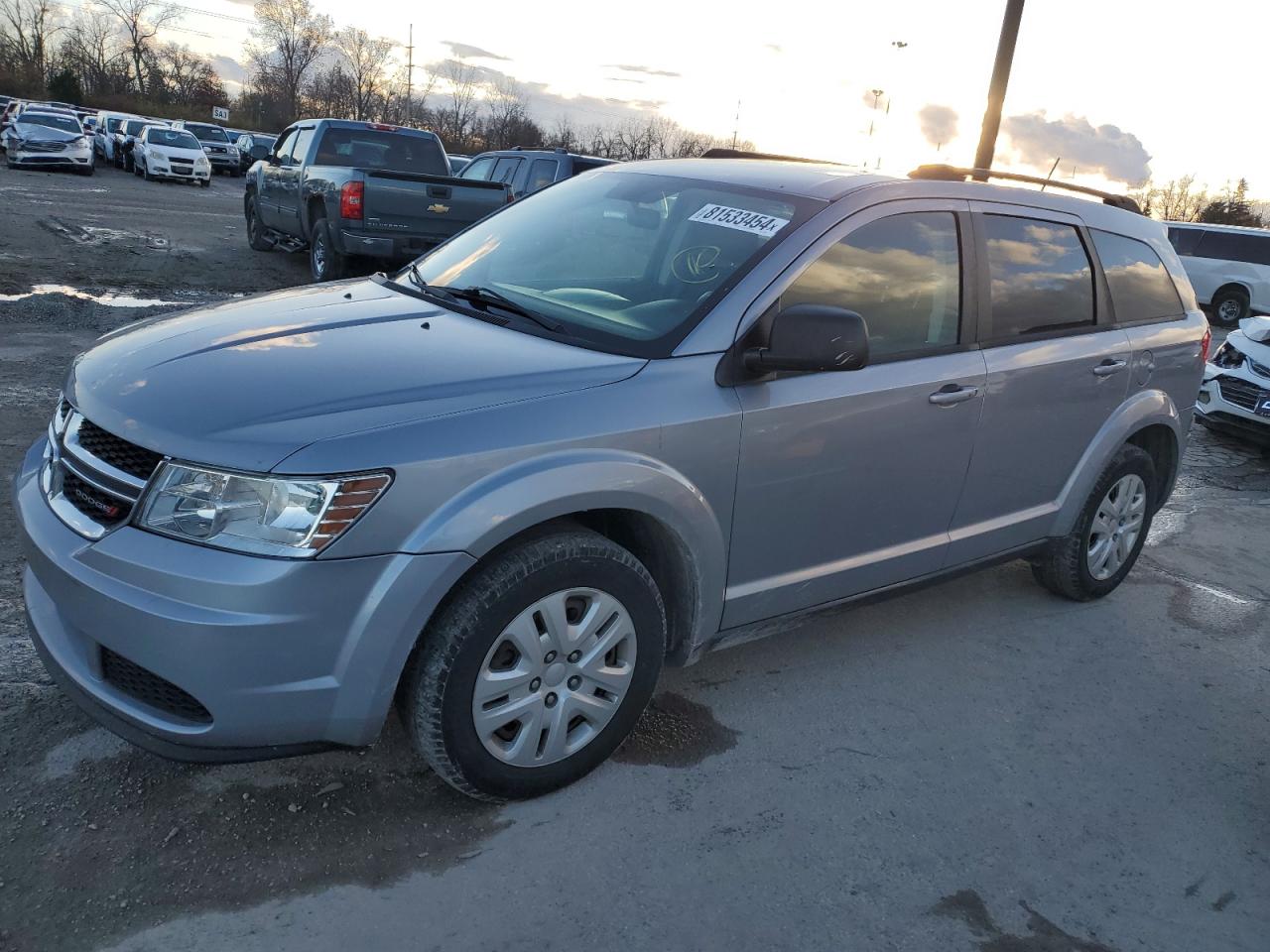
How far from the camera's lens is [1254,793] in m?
3.51

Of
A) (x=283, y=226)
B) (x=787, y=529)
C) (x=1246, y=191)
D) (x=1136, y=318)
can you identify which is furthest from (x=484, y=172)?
(x=1246, y=191)

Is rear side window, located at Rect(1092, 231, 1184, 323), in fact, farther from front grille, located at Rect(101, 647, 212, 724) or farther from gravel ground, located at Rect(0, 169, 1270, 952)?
front grille, located at Rect(101, 647, 212, 724)

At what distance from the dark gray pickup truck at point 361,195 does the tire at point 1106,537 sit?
7539mm

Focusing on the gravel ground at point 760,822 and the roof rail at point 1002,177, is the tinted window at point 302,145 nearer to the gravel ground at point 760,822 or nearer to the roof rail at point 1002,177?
the gravel ground at point 760,822

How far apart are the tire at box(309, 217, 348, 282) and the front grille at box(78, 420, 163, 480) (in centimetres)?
820

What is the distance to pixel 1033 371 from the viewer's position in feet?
13.2

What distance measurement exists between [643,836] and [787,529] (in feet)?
3.50

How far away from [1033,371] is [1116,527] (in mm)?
1267

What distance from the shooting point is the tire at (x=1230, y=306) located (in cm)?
1956

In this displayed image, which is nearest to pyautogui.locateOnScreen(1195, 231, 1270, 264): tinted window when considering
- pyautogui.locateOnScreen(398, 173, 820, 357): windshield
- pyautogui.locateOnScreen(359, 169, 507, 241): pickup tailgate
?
pyautogui.locateOnScreen(359, 169, 507, 241): pickup tailgate

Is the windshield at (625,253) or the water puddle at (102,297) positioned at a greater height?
the windshield at (625,253)

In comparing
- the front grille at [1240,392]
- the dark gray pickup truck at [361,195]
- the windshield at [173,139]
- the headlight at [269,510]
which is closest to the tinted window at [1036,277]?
→ the headlight at [269,510]

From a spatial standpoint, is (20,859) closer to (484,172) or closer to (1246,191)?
(484,172)

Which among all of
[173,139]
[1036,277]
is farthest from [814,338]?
[173,139]
